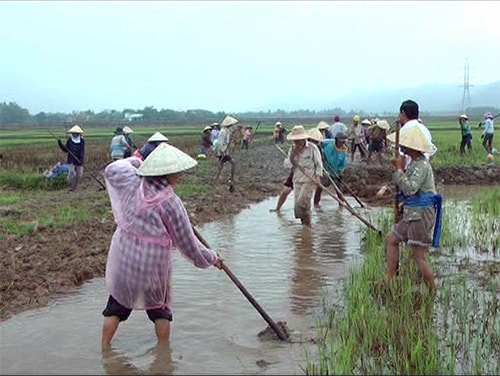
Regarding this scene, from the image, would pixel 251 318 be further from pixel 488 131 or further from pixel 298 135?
pixel 488 131

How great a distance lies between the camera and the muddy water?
4461 millimetres

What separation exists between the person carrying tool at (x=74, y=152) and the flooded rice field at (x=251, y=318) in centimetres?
561

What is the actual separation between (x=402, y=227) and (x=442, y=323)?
3.33ft

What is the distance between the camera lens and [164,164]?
4.18 m

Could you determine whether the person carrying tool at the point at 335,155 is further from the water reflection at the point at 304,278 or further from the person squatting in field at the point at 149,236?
the person squatting in field at the point at 149,236

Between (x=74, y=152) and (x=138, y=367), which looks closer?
(x=138, y=367)

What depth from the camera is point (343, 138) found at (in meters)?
11.5

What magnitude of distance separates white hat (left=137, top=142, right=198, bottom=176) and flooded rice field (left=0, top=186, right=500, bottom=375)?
140 centimetres

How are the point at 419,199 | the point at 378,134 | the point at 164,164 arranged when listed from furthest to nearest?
the point at 378,134 → the point at 419,199 → the point at 164,164

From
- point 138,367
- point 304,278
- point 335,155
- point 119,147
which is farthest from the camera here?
point 119,147

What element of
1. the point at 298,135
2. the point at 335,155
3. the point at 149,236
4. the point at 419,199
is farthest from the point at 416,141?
the point at 335,155

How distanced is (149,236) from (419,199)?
8.33 feet

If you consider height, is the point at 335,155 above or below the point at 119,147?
below

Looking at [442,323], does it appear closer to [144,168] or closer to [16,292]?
[144,168]
